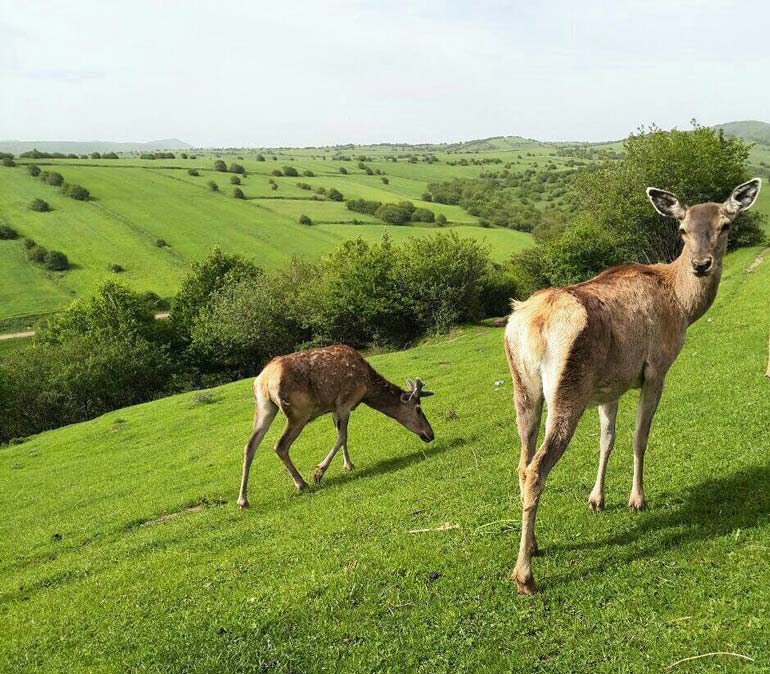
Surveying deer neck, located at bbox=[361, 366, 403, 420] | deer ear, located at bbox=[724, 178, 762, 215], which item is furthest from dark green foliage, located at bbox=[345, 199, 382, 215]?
deer ear, located at bbox=[724, 178, 762, 215]

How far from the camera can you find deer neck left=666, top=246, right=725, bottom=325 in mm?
7871

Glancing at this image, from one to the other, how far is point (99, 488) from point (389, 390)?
12.0m

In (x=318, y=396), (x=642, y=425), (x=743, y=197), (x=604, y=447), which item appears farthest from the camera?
(x=318, y=396)

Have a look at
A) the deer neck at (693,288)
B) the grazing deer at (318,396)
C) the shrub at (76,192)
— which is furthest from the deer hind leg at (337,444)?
the shrub at (76,192)

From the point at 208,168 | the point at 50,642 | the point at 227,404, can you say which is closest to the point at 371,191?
the point at 208,168

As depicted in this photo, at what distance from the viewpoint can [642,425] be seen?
7.63 m

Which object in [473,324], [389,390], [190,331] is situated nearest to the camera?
[389,390]

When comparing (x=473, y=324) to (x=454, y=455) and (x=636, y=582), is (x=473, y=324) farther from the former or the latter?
(x=636, y=582)

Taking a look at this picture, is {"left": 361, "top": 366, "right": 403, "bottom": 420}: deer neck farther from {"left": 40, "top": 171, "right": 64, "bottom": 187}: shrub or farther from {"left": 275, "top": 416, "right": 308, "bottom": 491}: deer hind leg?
{"left": 40, "top": 171, "right": 64, "bottom": 187}: shrub

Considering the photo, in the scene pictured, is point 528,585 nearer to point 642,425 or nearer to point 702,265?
point 642,425

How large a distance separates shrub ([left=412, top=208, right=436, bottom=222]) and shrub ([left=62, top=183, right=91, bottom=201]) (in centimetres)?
6424

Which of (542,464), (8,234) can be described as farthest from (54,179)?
(542,464)

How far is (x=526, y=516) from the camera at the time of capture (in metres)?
6.50

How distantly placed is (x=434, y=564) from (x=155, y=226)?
101529mm
